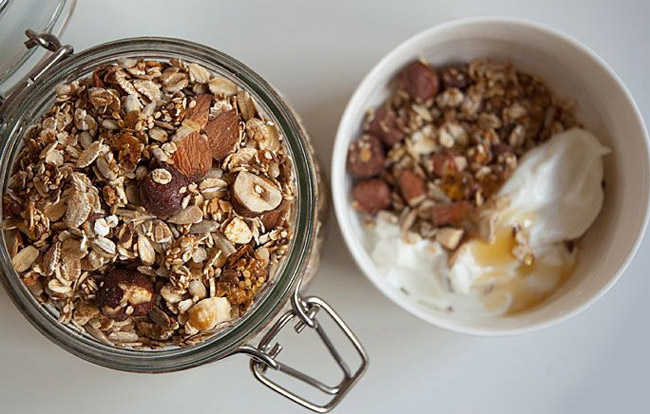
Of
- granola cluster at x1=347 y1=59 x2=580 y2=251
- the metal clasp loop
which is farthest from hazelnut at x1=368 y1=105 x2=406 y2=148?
the metal clasp loop

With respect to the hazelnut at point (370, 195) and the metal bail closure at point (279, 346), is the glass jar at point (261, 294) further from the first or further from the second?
the hazelnut at point (370, 195)

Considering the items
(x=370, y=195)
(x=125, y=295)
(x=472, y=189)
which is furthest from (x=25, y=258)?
(x=472, y=189)

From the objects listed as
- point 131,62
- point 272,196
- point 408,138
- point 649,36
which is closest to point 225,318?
point 272,196

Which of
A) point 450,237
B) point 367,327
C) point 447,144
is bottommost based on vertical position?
point 367,327

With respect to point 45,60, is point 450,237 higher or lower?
lower

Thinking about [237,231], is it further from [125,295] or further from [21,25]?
[21,25]

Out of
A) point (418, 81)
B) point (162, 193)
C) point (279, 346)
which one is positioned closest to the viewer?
point (162, 193)

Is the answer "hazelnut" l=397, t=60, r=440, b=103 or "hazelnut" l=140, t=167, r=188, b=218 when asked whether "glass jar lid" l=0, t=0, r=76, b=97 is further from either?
"hazelnut" l=397, t=60, r=440, b=103

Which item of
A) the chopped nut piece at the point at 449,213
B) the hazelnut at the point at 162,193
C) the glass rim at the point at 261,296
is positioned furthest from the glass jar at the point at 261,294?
the chopped nut piece at the point at 449,213

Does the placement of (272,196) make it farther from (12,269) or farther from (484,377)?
(484,377)
